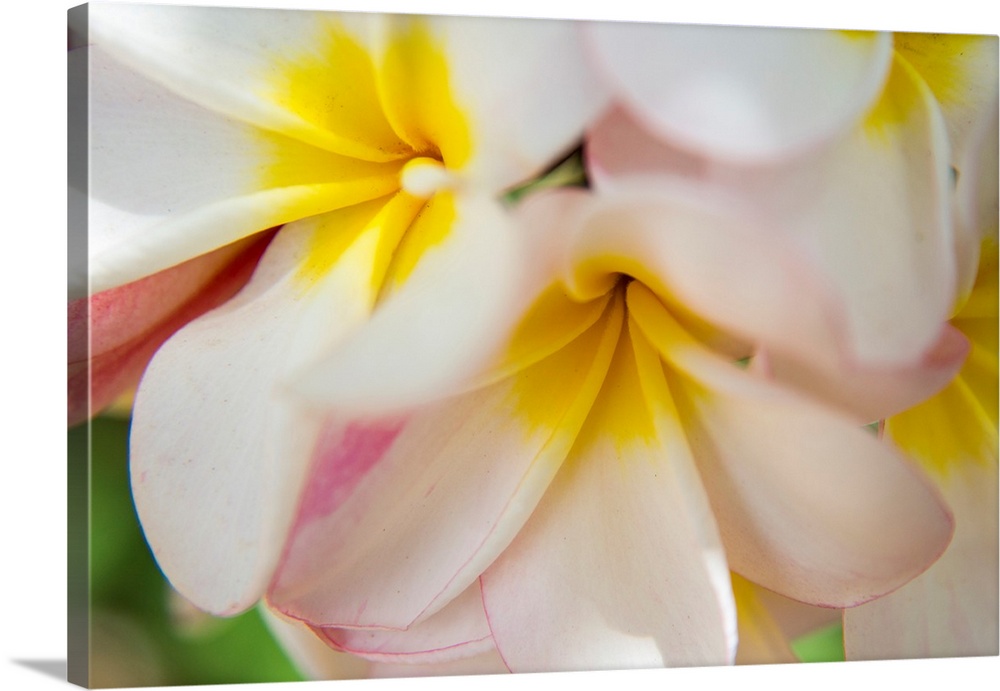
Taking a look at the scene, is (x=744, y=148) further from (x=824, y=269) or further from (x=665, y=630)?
(x=665, y=630)

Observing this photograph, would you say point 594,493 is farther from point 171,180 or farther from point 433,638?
point 171,180

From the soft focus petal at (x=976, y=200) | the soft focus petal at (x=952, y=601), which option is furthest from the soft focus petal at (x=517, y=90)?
the soft focus petal at (x=952, y=601)

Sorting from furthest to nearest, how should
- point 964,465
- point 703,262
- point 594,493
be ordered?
1. point 964,465
2. point 594,493
3. point 703,262

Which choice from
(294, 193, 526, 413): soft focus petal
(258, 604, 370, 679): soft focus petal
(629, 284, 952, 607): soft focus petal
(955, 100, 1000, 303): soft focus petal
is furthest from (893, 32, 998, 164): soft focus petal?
(258, 604, 370, 679): soft focus petal

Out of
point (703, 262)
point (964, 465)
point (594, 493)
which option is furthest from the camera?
point (964, 465)

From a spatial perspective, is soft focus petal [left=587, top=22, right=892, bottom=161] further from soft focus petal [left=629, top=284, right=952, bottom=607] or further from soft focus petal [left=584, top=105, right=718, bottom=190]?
soft focus petal [left=629, top=284, right=952, bottom=607]

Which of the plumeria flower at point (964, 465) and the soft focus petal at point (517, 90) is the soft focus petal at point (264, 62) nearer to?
the soft focus petal at point (517, 90)

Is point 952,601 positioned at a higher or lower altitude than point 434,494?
lower

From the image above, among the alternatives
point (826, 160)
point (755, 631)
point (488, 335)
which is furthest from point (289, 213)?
point (755, 631)
